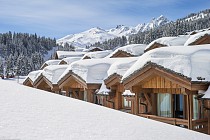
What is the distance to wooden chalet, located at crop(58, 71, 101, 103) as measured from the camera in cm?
1649

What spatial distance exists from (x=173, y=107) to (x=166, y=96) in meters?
0.61

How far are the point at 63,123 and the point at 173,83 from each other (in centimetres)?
826

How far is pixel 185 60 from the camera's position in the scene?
1042 centimetres

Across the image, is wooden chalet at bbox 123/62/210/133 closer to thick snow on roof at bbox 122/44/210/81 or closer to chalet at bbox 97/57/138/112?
thick snow on roof at bbox 122/44/210/81

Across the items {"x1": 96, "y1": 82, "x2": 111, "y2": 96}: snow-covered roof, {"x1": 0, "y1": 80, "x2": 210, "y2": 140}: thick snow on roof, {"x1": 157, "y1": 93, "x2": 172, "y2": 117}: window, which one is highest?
{"x1": 0, "y1": 80, "x2": 210, "y2": 140}: thick snow on roof

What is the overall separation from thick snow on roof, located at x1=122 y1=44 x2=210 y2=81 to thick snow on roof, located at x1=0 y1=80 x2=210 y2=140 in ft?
19.3

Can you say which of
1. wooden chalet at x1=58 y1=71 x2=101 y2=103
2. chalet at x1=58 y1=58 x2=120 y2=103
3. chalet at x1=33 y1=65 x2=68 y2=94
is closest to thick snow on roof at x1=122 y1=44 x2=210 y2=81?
chalet at x1=58 y1=58 x2=120 y2=103

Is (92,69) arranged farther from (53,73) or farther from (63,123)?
(63,123)

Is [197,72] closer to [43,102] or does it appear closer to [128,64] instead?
[128,64]

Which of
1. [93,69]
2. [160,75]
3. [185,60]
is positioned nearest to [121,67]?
[93,69]

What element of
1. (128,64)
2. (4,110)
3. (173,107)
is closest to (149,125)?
(4,110)

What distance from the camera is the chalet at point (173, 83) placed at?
10.1 meters

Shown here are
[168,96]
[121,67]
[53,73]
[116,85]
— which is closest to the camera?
[168,96]

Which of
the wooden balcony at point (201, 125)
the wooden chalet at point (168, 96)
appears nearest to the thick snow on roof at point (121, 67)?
the wooden chalet at point (168, 96)
